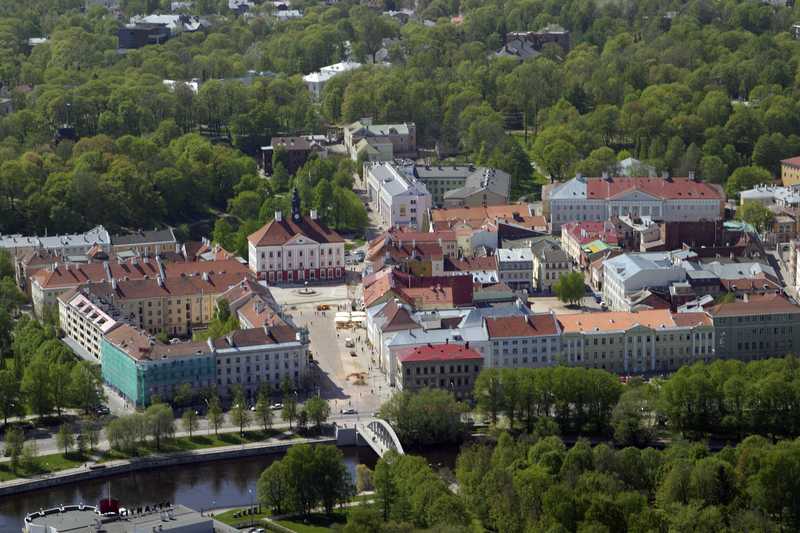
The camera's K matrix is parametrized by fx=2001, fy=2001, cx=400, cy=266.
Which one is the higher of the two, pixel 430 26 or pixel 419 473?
pixel 430 26

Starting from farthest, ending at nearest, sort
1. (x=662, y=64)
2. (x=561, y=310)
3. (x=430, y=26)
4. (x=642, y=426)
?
1. (x=430, y=26)
2. (x=662, y=64)
3. (x=561, y=310)
4. (x=642, y=426)

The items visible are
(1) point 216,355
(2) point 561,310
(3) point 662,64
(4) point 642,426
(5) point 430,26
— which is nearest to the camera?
(4) point 642,426

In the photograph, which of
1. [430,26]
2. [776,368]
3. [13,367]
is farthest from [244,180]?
[430,26]

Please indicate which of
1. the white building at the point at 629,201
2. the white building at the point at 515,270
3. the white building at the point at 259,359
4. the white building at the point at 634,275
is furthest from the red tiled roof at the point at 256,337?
the white building at the point at 629,201

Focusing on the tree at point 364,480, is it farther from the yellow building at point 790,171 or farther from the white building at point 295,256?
the yellow building at point 790,171

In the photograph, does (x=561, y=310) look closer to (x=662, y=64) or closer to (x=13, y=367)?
(x=13, y=367)

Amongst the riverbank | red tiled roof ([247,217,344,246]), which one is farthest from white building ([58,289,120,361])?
red tiled roof ([247,217,344,246])
